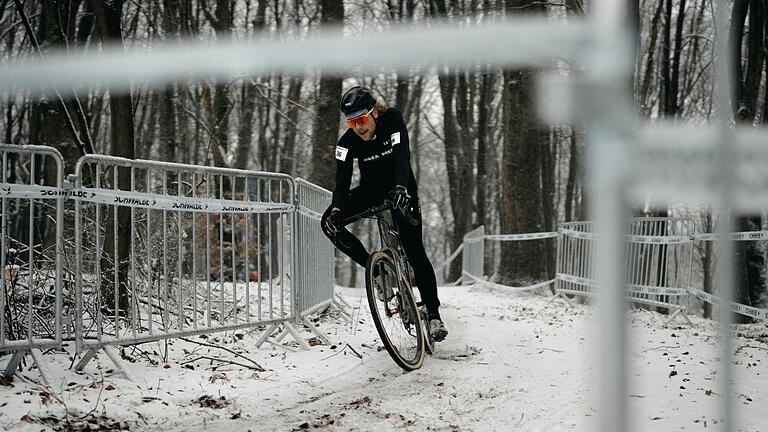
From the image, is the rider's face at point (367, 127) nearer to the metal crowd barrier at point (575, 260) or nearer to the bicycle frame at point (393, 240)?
the bicycle frame at point (393, 240)

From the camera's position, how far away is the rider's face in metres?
5.53

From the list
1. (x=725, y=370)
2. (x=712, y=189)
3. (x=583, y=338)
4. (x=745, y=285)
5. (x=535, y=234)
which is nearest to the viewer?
(x=712, y=189)

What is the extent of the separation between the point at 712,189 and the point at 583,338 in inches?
240

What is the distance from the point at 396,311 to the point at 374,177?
105 cm

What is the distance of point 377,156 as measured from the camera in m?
5.69

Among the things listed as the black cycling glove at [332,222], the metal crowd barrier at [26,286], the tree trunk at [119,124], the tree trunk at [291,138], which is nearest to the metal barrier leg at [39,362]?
the metal crowd barrier at [26,286]

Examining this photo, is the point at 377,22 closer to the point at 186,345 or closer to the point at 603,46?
the point at 186,345

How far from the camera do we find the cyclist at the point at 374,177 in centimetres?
539

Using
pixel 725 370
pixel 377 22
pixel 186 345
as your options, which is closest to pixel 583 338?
pixel 186 345

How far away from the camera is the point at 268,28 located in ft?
76.3

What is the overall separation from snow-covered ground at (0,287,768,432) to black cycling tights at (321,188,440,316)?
552 millimetres

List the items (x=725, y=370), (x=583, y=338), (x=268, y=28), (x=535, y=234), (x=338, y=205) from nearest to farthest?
(x=725, y=370), (x=338, y=205), (x=583, y=338), (x=535, y=234), (x=268, y=28)

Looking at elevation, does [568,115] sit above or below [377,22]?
below

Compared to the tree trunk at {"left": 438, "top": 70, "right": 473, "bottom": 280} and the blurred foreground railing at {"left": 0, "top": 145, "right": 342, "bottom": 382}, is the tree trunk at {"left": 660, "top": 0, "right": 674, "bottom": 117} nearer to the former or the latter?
the tree trunk at {"left": 438, "top": 70, "right": 473, "bottom": 280}
